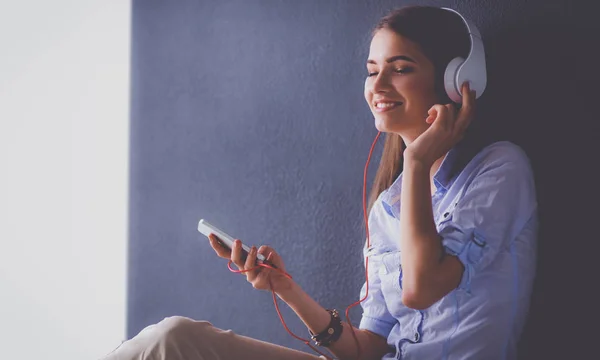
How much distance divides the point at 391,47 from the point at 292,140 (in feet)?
1.91

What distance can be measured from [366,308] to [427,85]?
0.53 meters

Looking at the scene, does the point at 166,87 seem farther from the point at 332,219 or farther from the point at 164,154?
the point at 332,219

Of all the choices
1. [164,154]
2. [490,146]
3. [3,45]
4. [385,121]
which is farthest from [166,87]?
[490,146]

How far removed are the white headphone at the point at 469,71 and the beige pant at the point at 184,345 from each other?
25.7 inches

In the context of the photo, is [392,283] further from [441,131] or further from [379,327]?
[441,131]

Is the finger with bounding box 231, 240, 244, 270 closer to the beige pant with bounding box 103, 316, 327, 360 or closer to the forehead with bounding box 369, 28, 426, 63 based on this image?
the beige pant with bounding box 103, 316, 327, 360

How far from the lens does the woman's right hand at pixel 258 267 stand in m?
1.45

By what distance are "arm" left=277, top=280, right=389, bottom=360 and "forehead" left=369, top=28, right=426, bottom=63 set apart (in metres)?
0.54

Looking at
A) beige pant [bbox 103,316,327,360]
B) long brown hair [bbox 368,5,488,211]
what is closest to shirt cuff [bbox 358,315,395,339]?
beige pant [bbox 103,316,327,360]

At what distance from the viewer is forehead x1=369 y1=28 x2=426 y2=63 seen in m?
1.38

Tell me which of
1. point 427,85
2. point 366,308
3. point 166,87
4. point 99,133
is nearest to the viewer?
point 427,85

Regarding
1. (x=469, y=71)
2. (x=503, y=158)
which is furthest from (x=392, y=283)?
(x=469, y=71)

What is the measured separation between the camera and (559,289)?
135 centimetres

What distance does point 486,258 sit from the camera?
1.22 m
